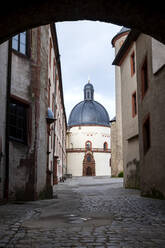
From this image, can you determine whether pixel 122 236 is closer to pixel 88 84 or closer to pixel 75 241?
pixel 75 241

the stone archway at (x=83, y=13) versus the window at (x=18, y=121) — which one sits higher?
the stone archway at (x=83, y=13)

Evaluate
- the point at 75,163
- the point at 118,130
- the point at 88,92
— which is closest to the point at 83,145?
the point at 75,163

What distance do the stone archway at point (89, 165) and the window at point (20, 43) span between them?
166ft

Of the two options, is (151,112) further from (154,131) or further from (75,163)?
(75,163)

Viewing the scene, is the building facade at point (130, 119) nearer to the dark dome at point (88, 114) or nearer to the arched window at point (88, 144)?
the arched window at point (88, 144)

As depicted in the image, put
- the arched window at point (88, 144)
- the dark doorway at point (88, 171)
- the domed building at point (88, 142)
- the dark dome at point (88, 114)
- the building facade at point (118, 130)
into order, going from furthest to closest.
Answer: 1. the dark dome at point (88, 114)
2. the arched window at point (88, 144)
3. the domed building at point (88, 142)
4. the dark doorway at point (88, 171)
5. the building facade at point (118, 130)

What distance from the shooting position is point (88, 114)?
6506cm

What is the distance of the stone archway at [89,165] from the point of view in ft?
201

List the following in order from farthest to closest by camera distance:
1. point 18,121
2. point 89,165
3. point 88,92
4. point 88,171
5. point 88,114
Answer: point 88,92 → point 88,114 → point 88,171 → point 89,165 → point 18,121

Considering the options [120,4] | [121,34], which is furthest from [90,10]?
[121,34]

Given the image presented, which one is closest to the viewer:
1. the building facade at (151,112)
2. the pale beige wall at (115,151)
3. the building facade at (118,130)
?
the building facade at (151,112)

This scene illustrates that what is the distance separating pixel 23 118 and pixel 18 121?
0.33 meters

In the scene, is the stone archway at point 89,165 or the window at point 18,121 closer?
the window at point 18,121

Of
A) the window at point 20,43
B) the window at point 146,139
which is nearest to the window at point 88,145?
the window at point 146,139
